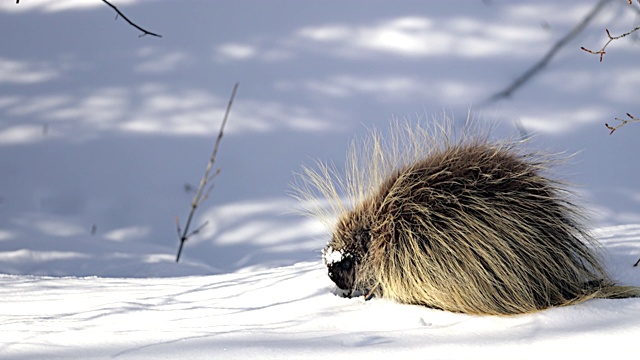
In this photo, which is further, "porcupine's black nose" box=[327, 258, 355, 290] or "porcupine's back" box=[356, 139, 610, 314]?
"porcupine's black nose" box=[327, 258, 355, 290]

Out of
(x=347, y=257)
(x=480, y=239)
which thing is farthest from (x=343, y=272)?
(x=480, y=239)

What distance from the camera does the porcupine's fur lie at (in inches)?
63.0

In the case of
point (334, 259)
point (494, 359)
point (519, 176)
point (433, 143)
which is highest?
point (433, 143)

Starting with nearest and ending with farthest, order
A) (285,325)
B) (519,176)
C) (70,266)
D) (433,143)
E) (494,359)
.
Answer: (494,359) < (285,325) < (519,176) < (433,143) < (70,266)

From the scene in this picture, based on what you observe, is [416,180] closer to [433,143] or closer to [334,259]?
[433,143]

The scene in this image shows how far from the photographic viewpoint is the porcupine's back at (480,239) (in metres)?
1.60

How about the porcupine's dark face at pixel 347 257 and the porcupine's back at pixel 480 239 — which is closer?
the porcupine's back at pixel 480 239

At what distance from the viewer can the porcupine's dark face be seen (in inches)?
69.5

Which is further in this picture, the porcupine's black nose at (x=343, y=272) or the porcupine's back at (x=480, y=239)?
the porcupine's black nose at (x=343, y=272)

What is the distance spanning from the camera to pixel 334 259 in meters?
1.76

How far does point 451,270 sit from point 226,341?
1.81ft

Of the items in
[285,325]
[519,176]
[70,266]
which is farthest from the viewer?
[70,266]

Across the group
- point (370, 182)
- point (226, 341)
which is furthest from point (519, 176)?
point (226, 341)

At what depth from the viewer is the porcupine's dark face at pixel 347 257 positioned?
5.79 feet
